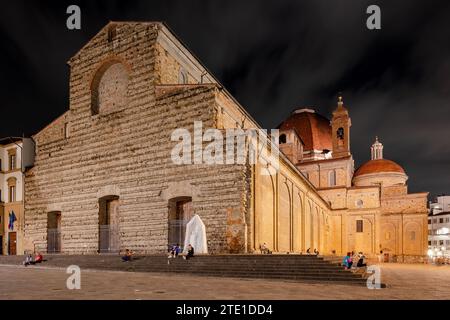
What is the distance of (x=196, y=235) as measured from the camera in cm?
1961

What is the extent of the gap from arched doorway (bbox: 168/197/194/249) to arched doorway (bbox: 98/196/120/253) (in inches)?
161

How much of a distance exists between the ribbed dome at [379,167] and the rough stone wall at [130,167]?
41.9 metres

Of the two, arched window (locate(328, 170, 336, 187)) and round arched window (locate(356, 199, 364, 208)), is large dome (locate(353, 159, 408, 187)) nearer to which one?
round arched window (locate(356, 199, 364, 208))

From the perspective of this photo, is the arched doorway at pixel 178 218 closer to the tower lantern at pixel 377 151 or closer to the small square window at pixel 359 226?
the small square window at pixel 359 226

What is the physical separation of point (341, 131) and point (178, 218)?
38.3 metres

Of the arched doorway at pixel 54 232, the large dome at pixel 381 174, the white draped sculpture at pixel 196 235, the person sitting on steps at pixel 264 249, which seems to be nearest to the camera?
the white draped sculpture at pixel 196 235

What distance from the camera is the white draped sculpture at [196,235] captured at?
19.4m

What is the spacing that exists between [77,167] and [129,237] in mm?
6436

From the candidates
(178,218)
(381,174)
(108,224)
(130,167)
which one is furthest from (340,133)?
(108,224)

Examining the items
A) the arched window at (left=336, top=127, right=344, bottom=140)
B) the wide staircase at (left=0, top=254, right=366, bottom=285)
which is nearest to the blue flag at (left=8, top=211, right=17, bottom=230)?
the wide staircase at (left=0, top=254, right=366, bottom=285)

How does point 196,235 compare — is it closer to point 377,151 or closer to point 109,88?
point 109,88

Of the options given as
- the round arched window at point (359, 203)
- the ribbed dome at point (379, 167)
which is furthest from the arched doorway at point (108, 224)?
the ribbed dome at point (379, 167)

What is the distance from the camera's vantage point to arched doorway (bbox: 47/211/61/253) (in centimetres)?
2678
